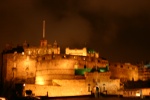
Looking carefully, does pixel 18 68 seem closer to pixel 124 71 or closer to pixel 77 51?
pixel 77 51

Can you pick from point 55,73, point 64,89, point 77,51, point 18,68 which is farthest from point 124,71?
Result: point 18,68

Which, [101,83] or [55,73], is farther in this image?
[55,73]

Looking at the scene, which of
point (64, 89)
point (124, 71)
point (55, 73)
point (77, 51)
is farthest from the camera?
point (77, 51)

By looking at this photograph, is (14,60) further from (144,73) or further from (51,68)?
(144,73)

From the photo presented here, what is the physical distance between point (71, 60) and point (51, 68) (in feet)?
12.5

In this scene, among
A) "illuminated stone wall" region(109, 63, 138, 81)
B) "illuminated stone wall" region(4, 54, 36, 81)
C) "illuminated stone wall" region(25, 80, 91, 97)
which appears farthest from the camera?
"illuminated stone wall" region(109, 63, 138, 81)

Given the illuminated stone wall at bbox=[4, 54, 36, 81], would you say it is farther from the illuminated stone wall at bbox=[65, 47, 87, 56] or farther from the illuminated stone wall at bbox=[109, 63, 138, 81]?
the illuminated stone wall at bbox=[109, 63, 138, 81]

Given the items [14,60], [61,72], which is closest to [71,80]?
[61,72]

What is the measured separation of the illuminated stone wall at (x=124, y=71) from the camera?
224 ft

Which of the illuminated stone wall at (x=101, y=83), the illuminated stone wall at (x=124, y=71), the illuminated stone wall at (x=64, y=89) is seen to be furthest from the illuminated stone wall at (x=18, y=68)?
the illuminated stone wall at (x=124, y=71)

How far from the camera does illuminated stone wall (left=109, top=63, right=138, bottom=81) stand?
68.1 m

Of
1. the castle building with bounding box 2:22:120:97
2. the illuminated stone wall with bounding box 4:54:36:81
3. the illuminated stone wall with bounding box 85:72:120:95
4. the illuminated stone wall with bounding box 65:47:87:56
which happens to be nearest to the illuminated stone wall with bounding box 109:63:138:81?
the castle building with bounding box 2:22:120:97

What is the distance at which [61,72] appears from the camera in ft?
200

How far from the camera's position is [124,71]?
69375 mm
